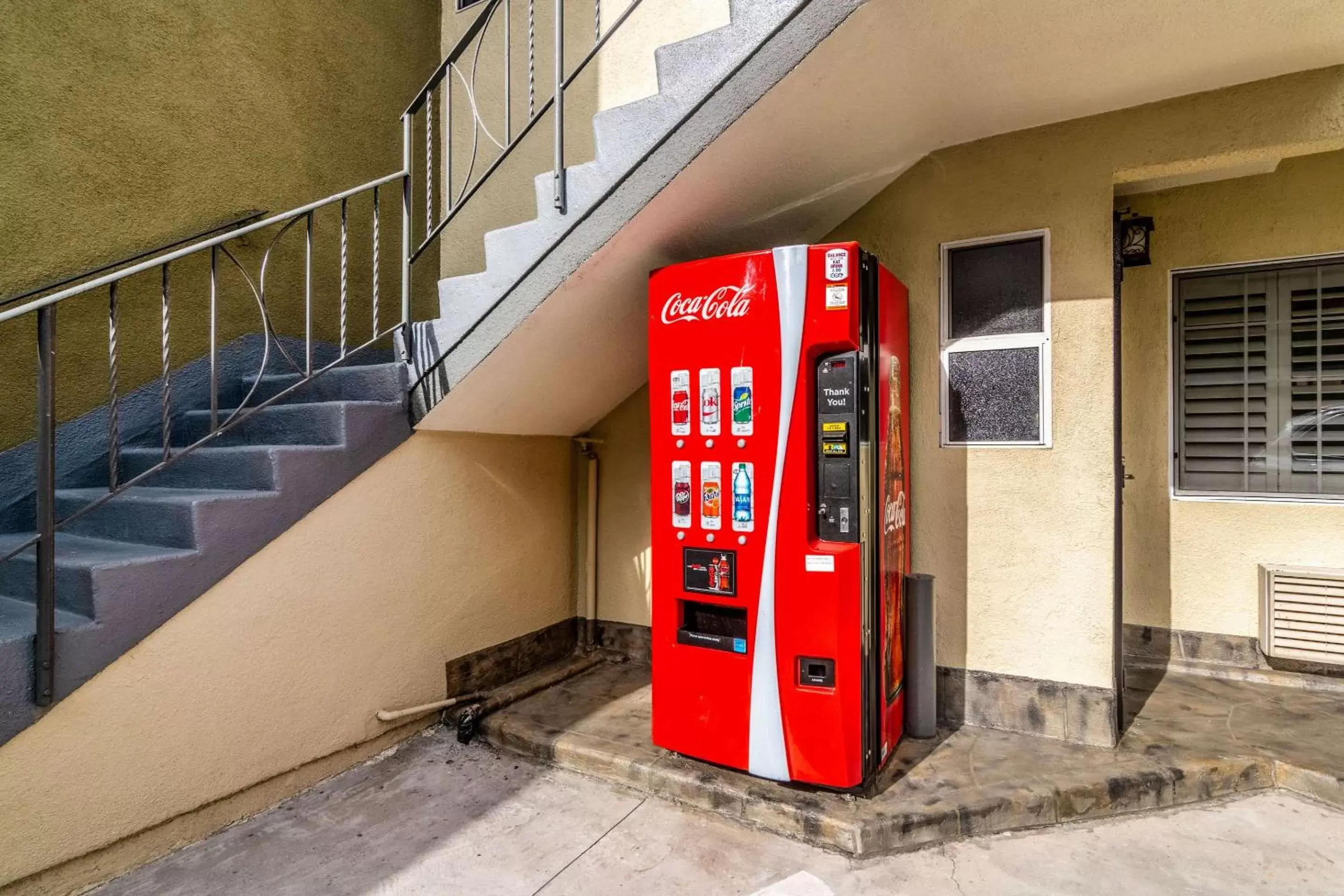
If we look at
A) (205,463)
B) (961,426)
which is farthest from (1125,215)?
(205,463)

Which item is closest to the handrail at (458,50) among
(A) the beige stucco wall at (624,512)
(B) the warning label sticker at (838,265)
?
(B) the warning label sticker at (838,265)

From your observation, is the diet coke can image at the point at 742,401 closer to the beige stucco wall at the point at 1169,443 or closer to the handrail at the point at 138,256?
the beige stucco wall at the point at 1169,443

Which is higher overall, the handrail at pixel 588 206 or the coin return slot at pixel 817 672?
the handrail at pixel 588 206

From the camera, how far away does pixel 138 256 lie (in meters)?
3.33

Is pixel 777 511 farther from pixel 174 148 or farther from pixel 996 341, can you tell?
pixel 174 148

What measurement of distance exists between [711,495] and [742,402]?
1.24 feet

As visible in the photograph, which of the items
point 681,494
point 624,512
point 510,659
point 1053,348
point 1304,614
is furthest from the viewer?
point 624,512

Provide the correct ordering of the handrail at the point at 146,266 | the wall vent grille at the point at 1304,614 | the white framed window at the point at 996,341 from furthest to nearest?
1. the wall vent grille at the point at 1304,614
2. the white framed window at the point at 996,341
3. the handrail at the point at 146,266

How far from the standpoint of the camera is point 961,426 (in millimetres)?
2953

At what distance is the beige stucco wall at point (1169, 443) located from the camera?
3391 mm

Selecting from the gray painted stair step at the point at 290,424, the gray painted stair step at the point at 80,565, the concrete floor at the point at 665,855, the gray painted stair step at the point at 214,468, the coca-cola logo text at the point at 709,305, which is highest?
the coca-cola logo text at the point at 709,305

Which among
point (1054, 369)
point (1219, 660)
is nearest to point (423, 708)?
point (1054, 369)

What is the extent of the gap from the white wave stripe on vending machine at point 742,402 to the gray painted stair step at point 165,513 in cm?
177

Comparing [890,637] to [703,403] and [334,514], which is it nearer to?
[703,403]
